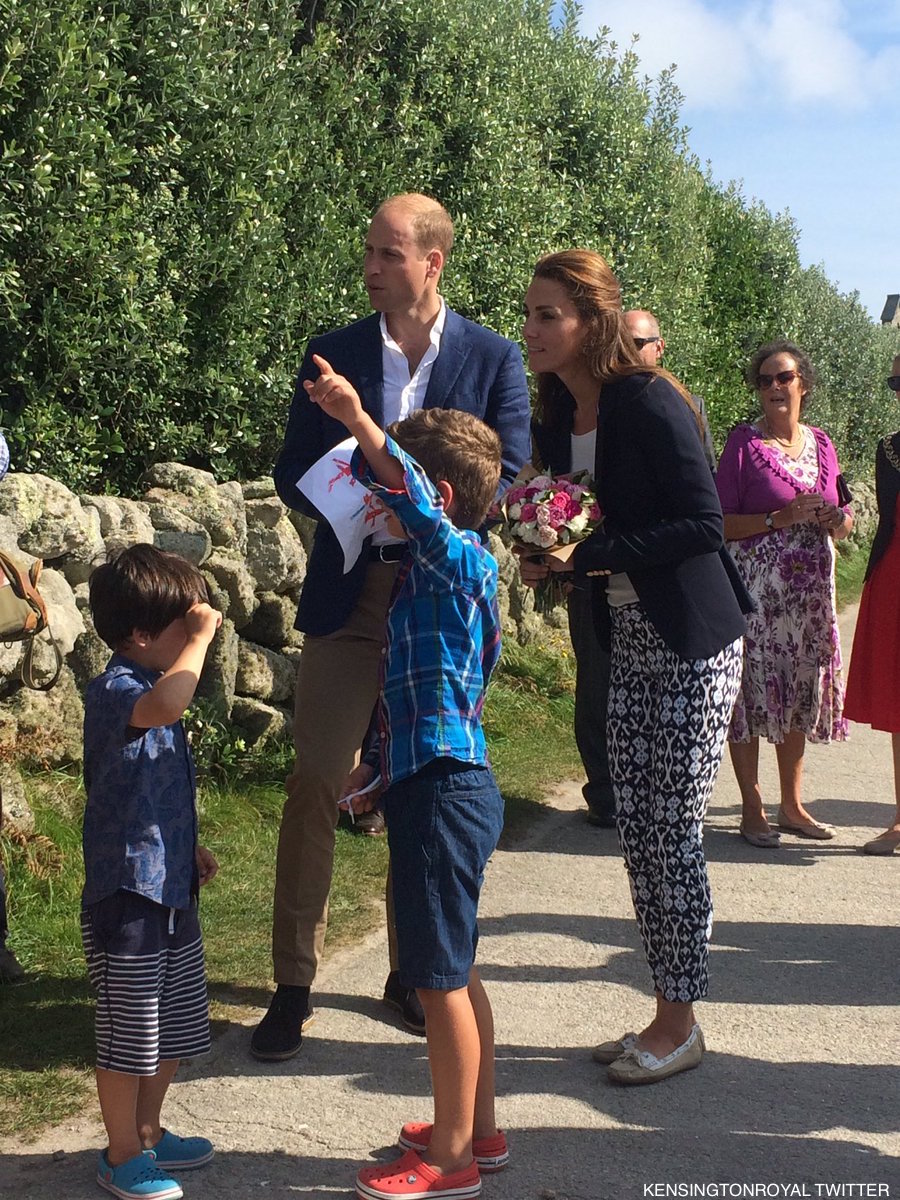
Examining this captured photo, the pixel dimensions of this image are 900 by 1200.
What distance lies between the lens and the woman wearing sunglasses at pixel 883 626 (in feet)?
20.8

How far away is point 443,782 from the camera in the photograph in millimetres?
3188

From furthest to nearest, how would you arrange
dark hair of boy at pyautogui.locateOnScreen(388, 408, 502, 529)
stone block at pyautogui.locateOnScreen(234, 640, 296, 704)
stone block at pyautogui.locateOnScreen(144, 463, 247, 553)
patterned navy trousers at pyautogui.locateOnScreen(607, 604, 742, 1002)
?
stone block at pyautogui.locateOnScreen(234, 640, 296, 704), stone block at pyautogui.locateOnScreen(144, 463, 247, 553), patterned navy trousers at pyautogui.locateOnScreen(607, 604, 742, 1002), dark hair of boy at pyautogui.locateOnScreen(388, 408, 502, 529)

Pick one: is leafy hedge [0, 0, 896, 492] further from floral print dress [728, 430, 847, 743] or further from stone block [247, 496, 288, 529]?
floral print dress [728, 430, 847, 743]

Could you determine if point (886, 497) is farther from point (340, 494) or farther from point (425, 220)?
point (340, 494)

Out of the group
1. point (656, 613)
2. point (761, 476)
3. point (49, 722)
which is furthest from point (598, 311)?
point (49, 722)

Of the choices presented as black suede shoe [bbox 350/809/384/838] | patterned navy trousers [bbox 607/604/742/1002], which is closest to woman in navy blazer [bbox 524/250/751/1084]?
patterned navy trousers [bbox 607/604/742/1002]

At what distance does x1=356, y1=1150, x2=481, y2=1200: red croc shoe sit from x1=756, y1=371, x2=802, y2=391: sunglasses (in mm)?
4213

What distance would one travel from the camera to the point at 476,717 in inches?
128

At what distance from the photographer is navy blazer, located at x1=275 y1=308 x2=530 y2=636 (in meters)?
4.15

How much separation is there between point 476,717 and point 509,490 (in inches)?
36.8

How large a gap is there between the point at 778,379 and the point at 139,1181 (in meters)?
4.60

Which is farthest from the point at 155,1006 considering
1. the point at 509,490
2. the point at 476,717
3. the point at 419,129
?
the point at 419,129

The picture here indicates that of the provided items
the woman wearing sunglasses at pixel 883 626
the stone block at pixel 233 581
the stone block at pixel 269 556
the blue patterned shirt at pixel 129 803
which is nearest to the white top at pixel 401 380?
the blue patterned shirt at pixel 129 803

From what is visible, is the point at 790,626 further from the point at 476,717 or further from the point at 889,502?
the point at 476,717
